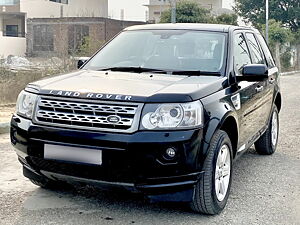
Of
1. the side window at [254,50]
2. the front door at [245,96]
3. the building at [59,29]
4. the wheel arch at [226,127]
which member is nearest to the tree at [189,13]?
the building at [59,29]

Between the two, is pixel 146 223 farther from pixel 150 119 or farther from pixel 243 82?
pixel 243 82

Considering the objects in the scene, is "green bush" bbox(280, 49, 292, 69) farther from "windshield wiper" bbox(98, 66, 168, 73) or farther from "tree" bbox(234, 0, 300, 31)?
"windshield wiper" bbox(98, 66, 168, 73)

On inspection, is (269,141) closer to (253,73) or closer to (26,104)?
(253,73)

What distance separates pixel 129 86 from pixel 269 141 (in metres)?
3.07

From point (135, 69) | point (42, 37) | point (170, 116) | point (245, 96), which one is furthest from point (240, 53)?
point (42, 37)

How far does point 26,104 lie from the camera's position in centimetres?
384

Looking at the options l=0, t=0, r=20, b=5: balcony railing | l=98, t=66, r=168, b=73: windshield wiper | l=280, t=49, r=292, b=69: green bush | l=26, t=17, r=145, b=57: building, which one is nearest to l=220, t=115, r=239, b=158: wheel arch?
l=98, t=66, r=168, b=73: windshield wiper

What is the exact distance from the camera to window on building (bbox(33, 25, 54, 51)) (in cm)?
3259

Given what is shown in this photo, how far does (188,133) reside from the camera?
3.38 m

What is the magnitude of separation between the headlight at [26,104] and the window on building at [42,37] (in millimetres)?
28945

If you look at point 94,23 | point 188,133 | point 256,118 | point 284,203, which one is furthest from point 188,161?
→ point 94,23

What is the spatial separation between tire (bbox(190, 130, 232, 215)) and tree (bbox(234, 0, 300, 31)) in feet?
114

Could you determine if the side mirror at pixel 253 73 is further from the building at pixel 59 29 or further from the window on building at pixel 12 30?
the window on building at pixel 12 30

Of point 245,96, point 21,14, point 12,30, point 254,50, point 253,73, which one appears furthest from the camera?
point 12,30
